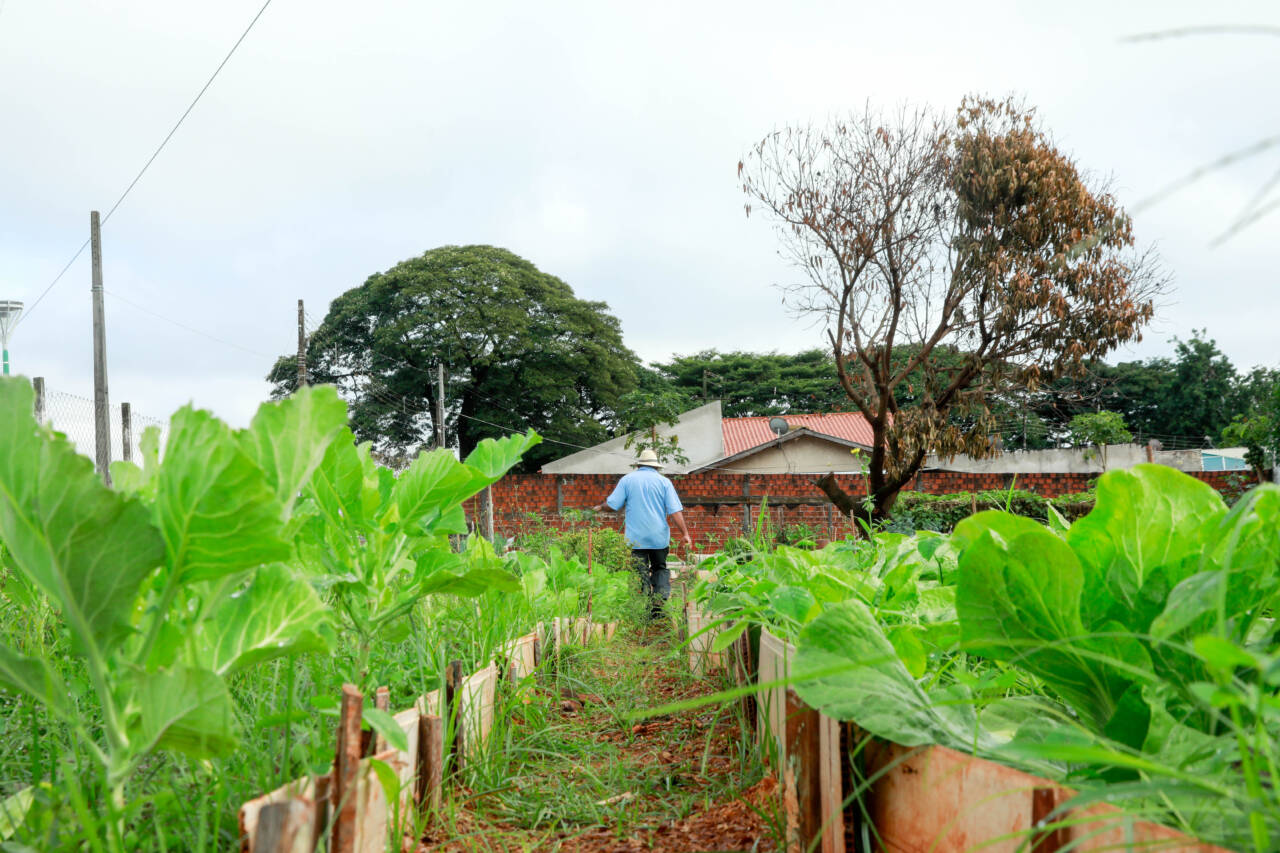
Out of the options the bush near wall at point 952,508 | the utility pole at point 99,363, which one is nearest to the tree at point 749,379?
the bush near wall at point 952,508

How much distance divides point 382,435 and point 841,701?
106 ft

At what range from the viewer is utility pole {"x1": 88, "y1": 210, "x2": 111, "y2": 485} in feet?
38.6

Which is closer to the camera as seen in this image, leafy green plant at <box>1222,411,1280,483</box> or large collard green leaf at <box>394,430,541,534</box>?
large collard green leaf at <box>394,430,541,534</box>

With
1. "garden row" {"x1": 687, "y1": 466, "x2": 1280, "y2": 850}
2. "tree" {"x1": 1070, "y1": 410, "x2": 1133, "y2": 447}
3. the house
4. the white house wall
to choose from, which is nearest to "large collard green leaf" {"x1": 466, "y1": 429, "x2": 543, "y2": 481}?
"garden row" {"x1": 687, "y1": 466, "x2": 1280, "y2": 850}

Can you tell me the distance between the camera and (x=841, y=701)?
972 millimetres

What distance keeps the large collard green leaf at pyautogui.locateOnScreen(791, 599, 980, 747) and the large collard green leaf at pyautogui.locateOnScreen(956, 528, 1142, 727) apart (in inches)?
3.8

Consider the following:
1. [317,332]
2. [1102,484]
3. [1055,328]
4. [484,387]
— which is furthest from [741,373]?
[1102,484]

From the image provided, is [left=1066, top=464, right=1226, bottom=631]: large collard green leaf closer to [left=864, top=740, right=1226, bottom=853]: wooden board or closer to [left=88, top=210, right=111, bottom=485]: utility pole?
[left=864, top=740, right=1226, bottom=853]: wooden board

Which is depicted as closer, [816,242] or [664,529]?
[664,529]

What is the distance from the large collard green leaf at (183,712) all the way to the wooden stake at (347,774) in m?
0.12

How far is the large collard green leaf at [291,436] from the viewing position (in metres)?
1.09

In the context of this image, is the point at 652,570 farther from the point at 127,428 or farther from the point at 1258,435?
the point at 1258,435

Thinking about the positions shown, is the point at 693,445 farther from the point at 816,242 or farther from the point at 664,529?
the point at 664,529

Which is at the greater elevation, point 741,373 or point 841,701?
point 741,373
